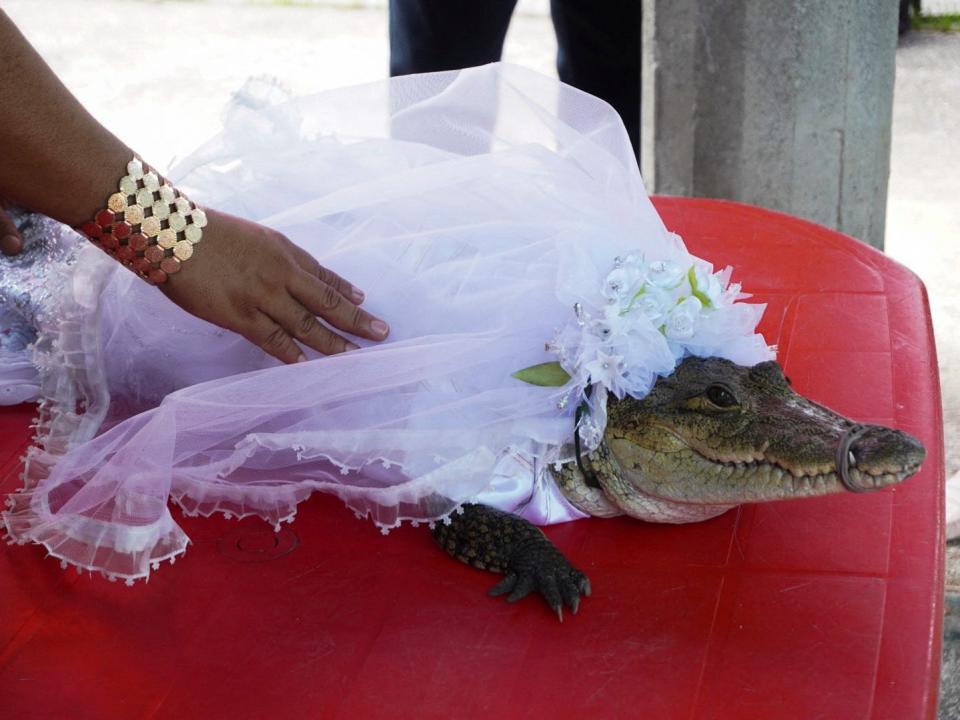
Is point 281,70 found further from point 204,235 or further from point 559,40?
point 204,235

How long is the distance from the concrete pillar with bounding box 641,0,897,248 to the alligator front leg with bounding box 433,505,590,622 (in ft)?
4.96

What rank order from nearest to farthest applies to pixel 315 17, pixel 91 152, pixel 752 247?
pixel 91 152 → pixel 752 247 → pixel 315 17

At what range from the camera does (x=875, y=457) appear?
1116 mm

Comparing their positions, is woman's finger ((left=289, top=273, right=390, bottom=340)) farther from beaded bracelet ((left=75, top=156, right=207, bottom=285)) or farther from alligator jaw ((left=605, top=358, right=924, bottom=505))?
alligator jaw ((left=605, top=358, right=924, bottom=505))

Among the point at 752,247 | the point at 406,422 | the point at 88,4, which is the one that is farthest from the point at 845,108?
the point at 88,4

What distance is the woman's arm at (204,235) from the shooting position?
115cm

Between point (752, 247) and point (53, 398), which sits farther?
point (752, 247)

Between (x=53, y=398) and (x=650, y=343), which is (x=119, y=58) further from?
(x=650, y=343)

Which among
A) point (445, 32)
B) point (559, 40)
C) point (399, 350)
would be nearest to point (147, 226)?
point (399, 350)

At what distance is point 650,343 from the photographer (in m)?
1.29

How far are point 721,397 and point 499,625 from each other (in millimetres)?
345

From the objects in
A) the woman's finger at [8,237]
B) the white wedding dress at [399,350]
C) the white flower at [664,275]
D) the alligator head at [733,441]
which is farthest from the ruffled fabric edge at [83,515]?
the white flower at [664,275]

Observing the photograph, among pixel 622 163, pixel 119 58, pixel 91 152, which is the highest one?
pixel 91 152

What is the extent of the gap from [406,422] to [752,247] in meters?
0.91
